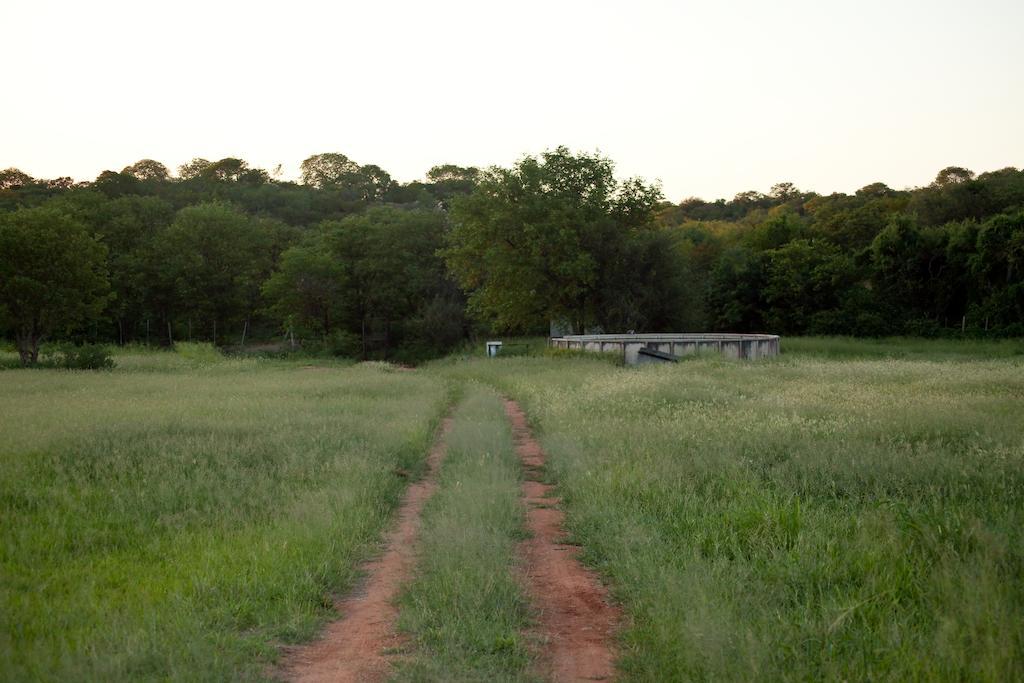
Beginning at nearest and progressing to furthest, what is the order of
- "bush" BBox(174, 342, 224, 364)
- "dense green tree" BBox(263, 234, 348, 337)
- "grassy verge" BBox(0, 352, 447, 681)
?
"grassy verge" BBox(0, 352, 447, 681) < "bush" BBox(174, 342, 224, 364) < "dense green tree" BBox(263, 234, 348, 337)

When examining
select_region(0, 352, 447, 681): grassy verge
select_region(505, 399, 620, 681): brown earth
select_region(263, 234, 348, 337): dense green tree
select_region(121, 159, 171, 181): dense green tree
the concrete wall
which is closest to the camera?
select_region(505, 399, 620, 681): brown earth

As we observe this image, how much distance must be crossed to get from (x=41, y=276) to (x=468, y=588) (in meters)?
38.5

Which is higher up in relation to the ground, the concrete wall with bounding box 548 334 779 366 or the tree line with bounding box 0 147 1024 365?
the tree line with bounding box 0 147 1024 365

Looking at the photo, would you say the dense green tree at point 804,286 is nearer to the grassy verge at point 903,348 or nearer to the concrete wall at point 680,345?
the grassy verge at point 903,348

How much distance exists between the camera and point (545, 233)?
43.2 meters

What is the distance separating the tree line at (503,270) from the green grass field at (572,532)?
85.0ft

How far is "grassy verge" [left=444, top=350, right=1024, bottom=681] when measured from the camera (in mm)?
5477

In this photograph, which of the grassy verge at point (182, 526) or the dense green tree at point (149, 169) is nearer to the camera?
the grassy verge at point (182, 526)

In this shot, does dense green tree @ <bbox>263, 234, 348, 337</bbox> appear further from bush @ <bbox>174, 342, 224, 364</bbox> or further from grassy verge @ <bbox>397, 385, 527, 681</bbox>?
grassy verge @ <bbox>397, 385, 527, 681</bbox>

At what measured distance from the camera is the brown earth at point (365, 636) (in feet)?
18.9

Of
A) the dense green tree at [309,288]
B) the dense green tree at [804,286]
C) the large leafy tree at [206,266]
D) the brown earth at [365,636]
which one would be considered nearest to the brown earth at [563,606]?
the brown earth at [365,636]

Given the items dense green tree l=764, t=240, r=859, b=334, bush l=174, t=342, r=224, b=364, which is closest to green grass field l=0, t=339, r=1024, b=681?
bush l=174, t=342, r=224, b=364

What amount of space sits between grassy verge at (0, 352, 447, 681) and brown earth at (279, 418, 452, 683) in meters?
0.21

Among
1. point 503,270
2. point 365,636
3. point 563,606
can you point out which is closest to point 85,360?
point 503,270
